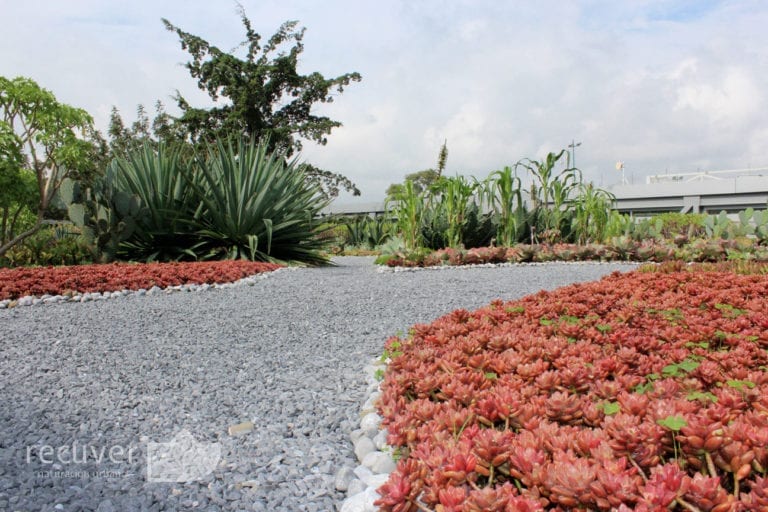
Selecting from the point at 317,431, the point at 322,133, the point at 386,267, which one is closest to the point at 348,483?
the point at 317,431

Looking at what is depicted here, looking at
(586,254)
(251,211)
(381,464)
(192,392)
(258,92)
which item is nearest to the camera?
(381,464)

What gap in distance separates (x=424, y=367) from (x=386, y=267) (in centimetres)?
525

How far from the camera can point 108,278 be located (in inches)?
210

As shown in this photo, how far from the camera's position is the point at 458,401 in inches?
73.2

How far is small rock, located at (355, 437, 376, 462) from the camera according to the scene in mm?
1826

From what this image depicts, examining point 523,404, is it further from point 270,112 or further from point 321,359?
point 270,112

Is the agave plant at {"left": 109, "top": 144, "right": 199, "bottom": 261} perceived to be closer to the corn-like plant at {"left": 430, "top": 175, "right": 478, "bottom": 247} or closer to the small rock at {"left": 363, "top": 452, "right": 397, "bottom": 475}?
the corn-like plant at {"left": 430, "top": 175, "right": 478, "bottom": 247}

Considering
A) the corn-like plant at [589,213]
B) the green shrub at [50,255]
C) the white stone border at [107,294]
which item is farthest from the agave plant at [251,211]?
the corn-like plant at [589,213]

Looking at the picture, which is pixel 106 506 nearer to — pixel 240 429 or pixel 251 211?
pixel 240 429

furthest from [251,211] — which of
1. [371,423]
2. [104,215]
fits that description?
[371,423]

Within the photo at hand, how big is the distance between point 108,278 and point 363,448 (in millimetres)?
4374

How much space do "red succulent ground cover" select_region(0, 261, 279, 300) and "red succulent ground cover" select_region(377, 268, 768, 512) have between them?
3.36 metres

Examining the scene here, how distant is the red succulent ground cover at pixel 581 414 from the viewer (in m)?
1.21

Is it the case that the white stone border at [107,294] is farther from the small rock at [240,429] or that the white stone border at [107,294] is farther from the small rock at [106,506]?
the small rock at [106,506]
